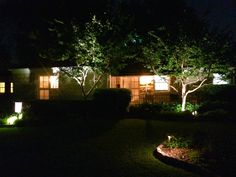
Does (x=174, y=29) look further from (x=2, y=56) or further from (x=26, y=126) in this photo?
(x=2, y=56)

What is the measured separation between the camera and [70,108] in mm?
21969

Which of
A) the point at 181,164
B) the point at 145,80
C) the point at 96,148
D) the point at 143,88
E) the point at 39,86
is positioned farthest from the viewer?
the point at 39,86

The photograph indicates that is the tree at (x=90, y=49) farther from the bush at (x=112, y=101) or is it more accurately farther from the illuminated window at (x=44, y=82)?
the illuminated window at (x=44, y=82)

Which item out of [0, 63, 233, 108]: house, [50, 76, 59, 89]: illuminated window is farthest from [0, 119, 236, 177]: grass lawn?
[50, 76, 59, 89]: illuminated window

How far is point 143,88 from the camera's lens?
2638 centimetres

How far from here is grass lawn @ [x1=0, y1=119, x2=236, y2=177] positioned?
9375mm

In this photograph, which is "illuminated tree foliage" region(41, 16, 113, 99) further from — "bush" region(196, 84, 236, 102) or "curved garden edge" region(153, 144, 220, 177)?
"curved garden edge" region(153, 144, 220, 177)

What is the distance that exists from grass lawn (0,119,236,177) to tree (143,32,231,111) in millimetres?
3441

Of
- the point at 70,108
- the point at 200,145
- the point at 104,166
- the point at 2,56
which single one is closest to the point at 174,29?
the point at 70,108

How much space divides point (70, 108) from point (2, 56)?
64.5ft

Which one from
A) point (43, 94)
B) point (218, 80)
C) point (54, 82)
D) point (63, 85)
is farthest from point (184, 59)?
point (43, 94)

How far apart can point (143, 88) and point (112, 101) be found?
6127 millimetres

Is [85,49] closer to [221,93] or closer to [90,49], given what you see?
[90,49]

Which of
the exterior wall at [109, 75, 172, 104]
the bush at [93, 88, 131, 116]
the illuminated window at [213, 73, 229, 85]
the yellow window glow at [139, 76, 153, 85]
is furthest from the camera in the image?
the yellow window glow at [139, 76, 153, 85]
